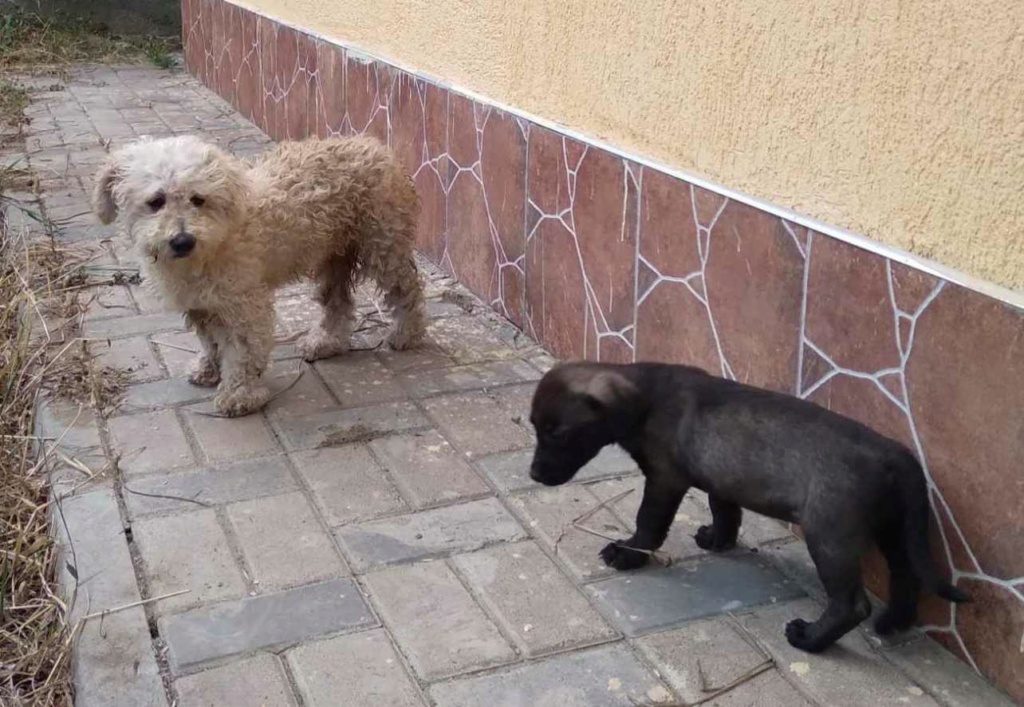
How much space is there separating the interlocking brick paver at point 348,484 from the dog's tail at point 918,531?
1618mm

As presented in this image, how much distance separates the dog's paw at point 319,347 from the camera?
16.3 ft

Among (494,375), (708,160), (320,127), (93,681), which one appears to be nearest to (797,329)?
(708,160)

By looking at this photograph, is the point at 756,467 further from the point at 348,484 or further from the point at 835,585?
the point at 348,484

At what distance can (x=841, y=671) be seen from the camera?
9.48ft

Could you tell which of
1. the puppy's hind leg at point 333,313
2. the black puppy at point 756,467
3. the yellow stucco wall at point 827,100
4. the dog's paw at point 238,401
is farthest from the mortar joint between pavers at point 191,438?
the yellow stucco wall at point 827,100

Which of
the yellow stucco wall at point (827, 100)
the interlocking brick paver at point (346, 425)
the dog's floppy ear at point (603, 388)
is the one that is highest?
the yellow stucco wall at point (827, 100)

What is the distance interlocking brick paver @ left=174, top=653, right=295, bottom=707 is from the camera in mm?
2781

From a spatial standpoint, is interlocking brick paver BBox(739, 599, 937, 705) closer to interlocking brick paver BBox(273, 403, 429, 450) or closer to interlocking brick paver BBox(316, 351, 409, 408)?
interlocking brick paver BBox(273, 403, 429, 450)

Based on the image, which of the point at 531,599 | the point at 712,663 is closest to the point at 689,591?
the point at 712,663

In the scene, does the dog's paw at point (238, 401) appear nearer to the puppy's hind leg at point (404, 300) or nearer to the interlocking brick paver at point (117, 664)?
the puppy's hind leg at point (404, 300)

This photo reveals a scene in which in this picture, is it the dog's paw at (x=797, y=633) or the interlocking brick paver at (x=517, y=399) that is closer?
the dog's paw at (x=797, y=633)

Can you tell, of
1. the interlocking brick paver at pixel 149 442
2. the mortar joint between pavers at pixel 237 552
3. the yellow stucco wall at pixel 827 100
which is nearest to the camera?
the yellow stucco wall at pixel 827 100

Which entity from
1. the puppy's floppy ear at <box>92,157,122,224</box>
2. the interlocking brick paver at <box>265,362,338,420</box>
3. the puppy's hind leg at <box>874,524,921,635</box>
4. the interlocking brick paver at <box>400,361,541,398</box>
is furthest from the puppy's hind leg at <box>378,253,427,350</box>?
the puppy's hind leg at <box>874,524,921,635</box>

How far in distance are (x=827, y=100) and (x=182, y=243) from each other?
2.27 metres
